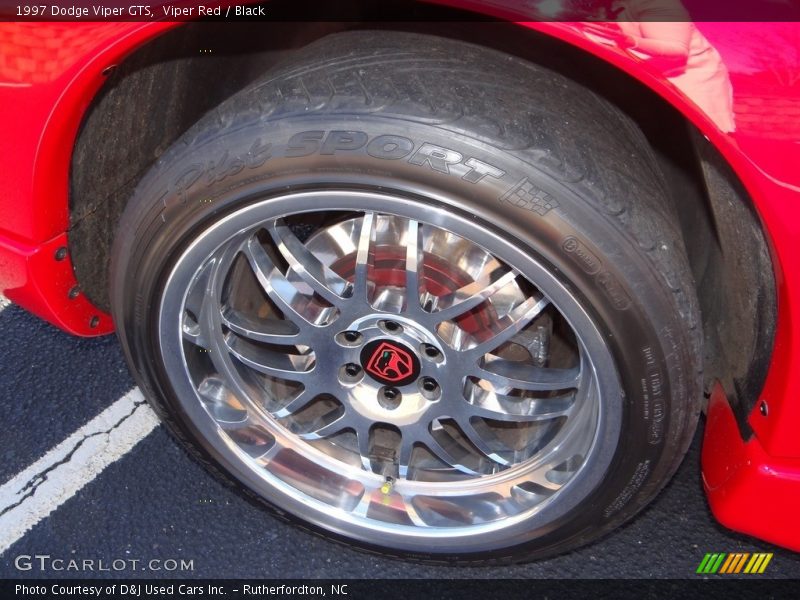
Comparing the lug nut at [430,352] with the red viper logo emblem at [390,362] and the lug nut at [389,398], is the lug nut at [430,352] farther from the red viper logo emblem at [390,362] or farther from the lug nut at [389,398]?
the lug nut at [389,398]

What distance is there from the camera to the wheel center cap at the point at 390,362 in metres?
1.67

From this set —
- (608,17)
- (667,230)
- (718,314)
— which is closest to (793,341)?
(667,230)

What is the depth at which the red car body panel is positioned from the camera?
Result: 46.3 inches

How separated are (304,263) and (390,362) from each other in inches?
9.7

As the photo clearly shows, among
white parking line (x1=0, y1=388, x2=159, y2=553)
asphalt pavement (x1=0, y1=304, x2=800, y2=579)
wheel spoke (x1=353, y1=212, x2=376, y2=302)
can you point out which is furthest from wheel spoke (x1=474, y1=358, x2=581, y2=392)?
white parking line (x1=0, y1=388, x2=159, y2=553)

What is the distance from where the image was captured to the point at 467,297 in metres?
1.63

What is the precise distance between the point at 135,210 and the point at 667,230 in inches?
35.7

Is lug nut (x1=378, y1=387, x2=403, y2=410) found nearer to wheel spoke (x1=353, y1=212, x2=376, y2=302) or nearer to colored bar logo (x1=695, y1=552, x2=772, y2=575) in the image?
wheel spoke (x1=353, y1=212, x2=376, y2=302)

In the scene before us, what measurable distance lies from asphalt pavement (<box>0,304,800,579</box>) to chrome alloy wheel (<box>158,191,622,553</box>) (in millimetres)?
158

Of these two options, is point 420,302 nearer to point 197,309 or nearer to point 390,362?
point 390,362

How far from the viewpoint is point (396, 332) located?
1656mm

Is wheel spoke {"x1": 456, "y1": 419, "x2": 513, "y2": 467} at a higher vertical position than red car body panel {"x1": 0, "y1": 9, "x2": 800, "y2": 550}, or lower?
lower

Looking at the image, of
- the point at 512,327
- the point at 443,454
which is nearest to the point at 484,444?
the point at 443,454

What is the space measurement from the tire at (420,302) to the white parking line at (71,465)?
0.38 metres
